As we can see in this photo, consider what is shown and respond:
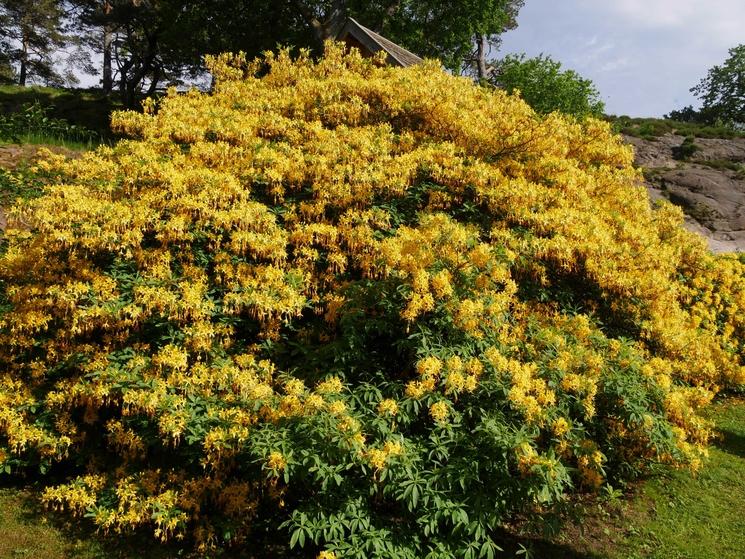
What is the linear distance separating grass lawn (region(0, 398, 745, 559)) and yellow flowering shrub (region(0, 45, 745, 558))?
0.30 meters

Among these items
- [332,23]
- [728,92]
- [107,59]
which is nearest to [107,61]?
[107,59]

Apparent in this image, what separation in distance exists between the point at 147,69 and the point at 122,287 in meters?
26.9

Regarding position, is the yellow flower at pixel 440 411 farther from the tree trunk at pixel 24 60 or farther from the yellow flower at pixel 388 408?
the tree trunk at pixel 24 60

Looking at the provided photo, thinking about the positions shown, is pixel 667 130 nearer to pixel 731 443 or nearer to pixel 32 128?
pixel 731 443

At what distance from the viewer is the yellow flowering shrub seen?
4461 mm

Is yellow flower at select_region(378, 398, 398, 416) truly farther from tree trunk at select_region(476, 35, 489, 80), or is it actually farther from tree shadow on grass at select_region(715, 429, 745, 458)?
tree trunk at select_region(476, 35, 489, 80)

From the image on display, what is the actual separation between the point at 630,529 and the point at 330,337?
4.15 metres

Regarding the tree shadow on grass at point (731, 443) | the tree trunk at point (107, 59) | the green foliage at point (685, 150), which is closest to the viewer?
the tree shadow on grass at point (731, 443)

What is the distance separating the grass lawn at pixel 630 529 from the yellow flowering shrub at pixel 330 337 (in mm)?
296

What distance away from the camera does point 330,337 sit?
588cm

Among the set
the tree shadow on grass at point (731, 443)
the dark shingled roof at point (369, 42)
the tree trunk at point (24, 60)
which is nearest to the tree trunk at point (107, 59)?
the tree trunk at point (24, 60)

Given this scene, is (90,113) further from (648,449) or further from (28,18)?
(648,449)

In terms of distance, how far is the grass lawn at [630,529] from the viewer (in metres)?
4.76

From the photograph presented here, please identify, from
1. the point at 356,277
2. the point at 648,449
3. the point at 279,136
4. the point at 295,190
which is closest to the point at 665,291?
the point at 648,449
